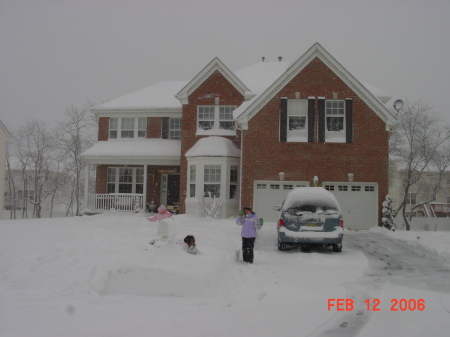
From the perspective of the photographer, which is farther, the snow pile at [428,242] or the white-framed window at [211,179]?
the white-framed window at [211,179]

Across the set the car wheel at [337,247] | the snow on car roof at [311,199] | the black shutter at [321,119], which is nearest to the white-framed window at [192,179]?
the black shutter at [321,119]

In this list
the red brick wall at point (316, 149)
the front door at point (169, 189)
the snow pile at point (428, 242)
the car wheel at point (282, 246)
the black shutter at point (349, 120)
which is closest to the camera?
the snow pile at point (428, 242)

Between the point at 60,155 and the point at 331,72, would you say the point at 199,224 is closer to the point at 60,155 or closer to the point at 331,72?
the point at 331,72

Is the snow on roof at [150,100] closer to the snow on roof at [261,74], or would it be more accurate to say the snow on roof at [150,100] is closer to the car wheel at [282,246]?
the snow on roof at [261,74]

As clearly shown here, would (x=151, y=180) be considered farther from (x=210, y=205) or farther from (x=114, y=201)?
(x=210, y=205)

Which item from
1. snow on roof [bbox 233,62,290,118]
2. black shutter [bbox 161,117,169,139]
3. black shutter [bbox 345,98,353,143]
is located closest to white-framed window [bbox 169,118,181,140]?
black shutter [bbox 161,117,169,139]

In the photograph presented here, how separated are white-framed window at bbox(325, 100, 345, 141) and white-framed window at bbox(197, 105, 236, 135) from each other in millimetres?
5235

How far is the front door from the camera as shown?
26.6m

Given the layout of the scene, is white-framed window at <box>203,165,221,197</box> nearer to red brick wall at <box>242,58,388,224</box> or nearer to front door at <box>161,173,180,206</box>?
red brick wall at <box>242,58,388,224</box>

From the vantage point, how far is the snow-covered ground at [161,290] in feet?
19.7

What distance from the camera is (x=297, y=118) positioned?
822 inches

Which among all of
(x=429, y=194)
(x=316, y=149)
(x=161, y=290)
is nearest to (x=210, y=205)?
(x=316, y=149)

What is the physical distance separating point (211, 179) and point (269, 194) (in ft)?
10.5

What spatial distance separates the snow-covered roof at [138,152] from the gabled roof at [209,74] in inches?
121
